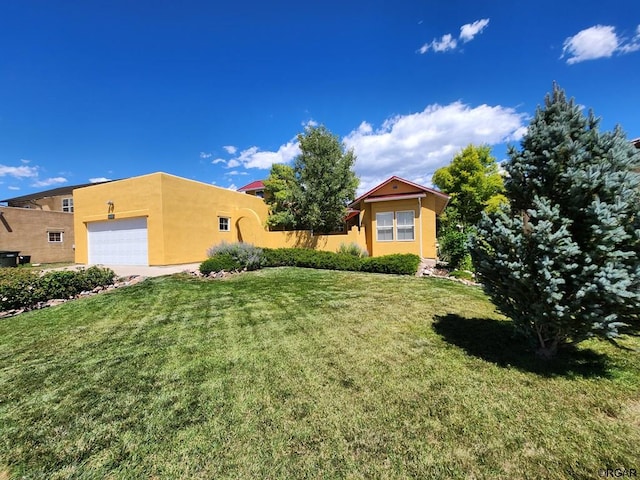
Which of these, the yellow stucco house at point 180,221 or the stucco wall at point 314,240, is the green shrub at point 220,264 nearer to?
the yellow stucco house at point 180,221

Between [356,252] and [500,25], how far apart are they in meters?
10.0

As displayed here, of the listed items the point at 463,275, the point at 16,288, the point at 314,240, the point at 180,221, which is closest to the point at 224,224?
the point at 180,221

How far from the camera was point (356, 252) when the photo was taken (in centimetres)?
1410

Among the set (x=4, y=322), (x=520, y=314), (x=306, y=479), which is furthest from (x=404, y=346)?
(x=4, y=322)

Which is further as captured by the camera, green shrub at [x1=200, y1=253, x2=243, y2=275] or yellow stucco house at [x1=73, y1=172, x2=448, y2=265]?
yellow stucco house at [x1=73, y1=172, x2=448, y2=265]

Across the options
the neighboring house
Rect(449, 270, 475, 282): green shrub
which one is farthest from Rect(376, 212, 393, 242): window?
the neighboring house

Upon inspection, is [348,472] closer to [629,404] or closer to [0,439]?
[629,404]

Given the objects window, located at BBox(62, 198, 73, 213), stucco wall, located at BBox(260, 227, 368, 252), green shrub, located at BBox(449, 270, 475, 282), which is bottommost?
green shrub, located at BBox(449, 270, 475, 282)

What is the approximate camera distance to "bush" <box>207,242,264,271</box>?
12062 mm

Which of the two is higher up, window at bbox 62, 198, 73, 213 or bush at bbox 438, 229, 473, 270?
window at bbox 62, 198, 73, 213

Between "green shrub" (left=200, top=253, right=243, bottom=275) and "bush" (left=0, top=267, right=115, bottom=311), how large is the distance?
3.39 metres

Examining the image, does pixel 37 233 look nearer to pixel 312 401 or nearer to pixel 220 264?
pixel 220 264

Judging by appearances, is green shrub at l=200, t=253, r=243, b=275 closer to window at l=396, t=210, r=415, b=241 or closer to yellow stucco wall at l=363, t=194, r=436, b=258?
yellow stucco wall at l=363, t=194, r=436, b=258

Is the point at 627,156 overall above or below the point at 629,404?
above
